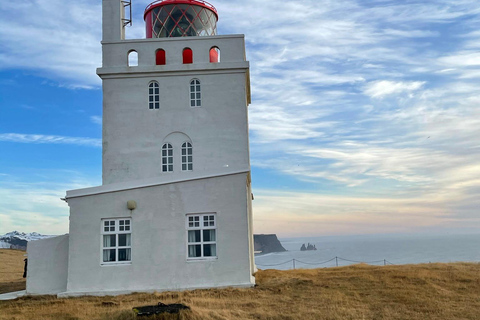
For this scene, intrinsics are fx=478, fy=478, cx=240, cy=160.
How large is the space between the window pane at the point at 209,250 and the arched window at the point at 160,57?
771 centimetres

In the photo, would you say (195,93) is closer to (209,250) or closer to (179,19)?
(179,19)

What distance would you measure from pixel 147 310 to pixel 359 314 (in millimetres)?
5064

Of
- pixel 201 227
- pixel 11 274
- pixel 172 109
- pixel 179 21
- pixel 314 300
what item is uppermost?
pixel 179 21

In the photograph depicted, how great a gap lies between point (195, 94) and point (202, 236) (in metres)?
5.98

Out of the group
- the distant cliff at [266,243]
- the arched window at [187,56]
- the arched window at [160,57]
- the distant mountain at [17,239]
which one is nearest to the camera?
the arched window at [160,57]

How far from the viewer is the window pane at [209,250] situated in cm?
1512

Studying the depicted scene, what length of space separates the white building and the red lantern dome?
0.04 metres

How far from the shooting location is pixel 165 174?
1767 centimetres

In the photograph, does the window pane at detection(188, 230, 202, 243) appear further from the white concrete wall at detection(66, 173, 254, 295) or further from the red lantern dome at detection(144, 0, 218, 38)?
the red lantern dome at detection(144, 0, 218, 38)

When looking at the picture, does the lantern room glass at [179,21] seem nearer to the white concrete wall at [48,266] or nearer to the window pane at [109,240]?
the window pane at [109,240]

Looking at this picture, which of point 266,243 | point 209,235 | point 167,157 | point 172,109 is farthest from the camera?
point 266,243

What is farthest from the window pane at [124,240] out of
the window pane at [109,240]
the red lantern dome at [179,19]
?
the red lantern dome at [179,19]

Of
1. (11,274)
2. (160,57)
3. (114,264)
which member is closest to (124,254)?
(114,264)

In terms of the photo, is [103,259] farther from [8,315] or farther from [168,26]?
[168,26]
